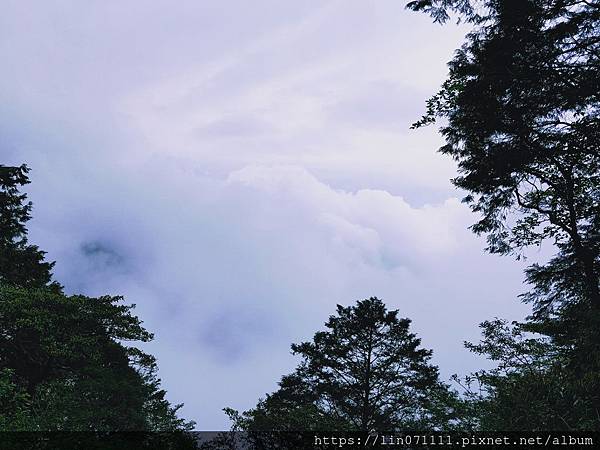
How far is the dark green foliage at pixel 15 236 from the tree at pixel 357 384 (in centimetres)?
1254

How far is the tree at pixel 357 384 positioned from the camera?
65.2 feet

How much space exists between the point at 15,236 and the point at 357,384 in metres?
17.6

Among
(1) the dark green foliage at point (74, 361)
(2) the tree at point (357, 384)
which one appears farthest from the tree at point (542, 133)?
(1) the dark green foliage at point (74, 361)

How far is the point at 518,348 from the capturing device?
515 inches

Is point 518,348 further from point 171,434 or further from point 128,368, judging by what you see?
point 128,368

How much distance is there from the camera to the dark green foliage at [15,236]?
19109 mm

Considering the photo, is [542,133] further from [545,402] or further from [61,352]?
[61,352]

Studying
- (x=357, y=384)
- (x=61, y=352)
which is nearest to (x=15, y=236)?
(x=61, y=352)

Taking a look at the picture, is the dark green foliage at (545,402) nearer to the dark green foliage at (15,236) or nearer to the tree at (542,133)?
the tree at (542,133)

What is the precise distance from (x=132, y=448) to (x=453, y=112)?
494 inches

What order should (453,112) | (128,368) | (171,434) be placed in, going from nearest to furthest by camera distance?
1. (453,112)
2. (171,434)
3. (128,368)

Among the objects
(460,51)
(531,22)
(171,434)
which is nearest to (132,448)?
(171,434)

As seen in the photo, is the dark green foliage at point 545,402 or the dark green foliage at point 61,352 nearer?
the dark green foliage at point 545,402

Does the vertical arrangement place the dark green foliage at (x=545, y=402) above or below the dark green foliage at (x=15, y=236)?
below
